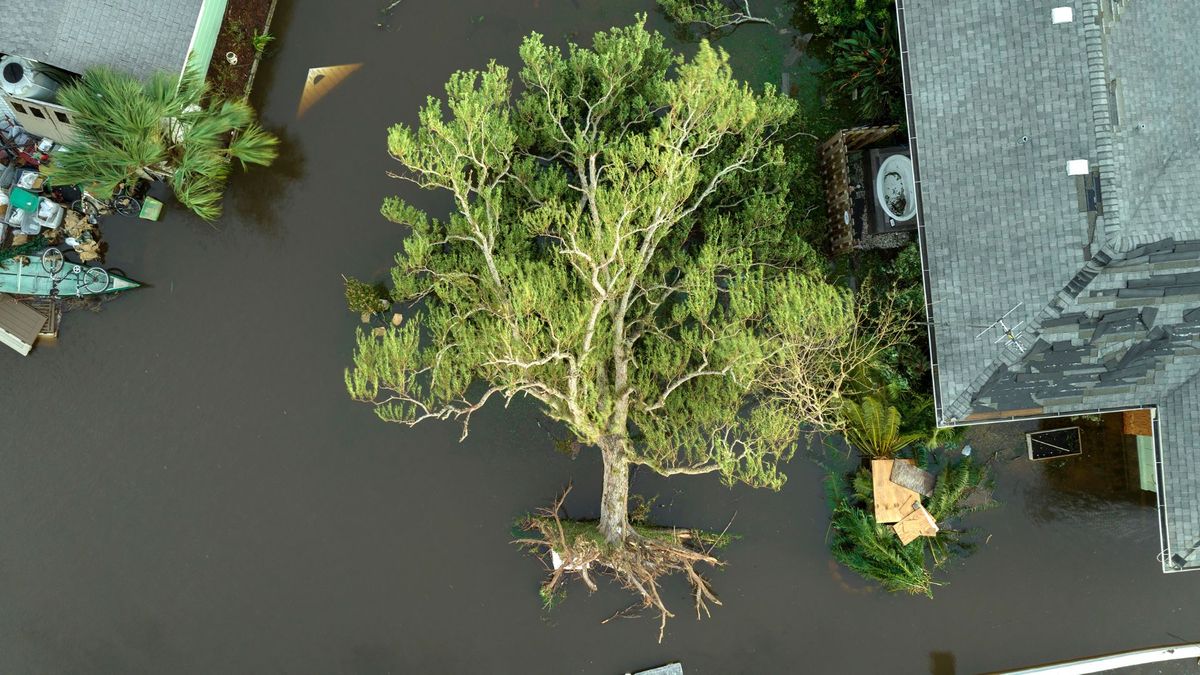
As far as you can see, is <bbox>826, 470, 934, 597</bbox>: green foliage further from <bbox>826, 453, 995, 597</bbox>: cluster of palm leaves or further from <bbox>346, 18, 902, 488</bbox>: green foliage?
<bbox>346, 18, 902, 488</bbox>: green foliage

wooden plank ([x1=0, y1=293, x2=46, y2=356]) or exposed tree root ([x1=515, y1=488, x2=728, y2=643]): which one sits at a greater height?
wooden plank ([x1=0, y1=293, x2=46, y2=356])

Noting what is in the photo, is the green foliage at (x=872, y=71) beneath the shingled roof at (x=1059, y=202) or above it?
above

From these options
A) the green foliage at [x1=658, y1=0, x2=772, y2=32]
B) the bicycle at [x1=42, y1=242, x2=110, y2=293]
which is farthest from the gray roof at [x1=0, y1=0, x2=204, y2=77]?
the green foliage at [x1=658, y1=0, x2=772, y2=32]

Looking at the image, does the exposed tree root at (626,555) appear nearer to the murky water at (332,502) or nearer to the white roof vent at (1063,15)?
the murky water at (332,502)

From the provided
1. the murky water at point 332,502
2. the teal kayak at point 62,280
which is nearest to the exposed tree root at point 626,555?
the murky water at point 332,502

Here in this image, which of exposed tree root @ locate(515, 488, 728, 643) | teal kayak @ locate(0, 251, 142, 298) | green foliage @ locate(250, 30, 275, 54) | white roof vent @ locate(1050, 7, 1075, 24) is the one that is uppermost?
green foliage @ locate(250, 30, 275, 54)
